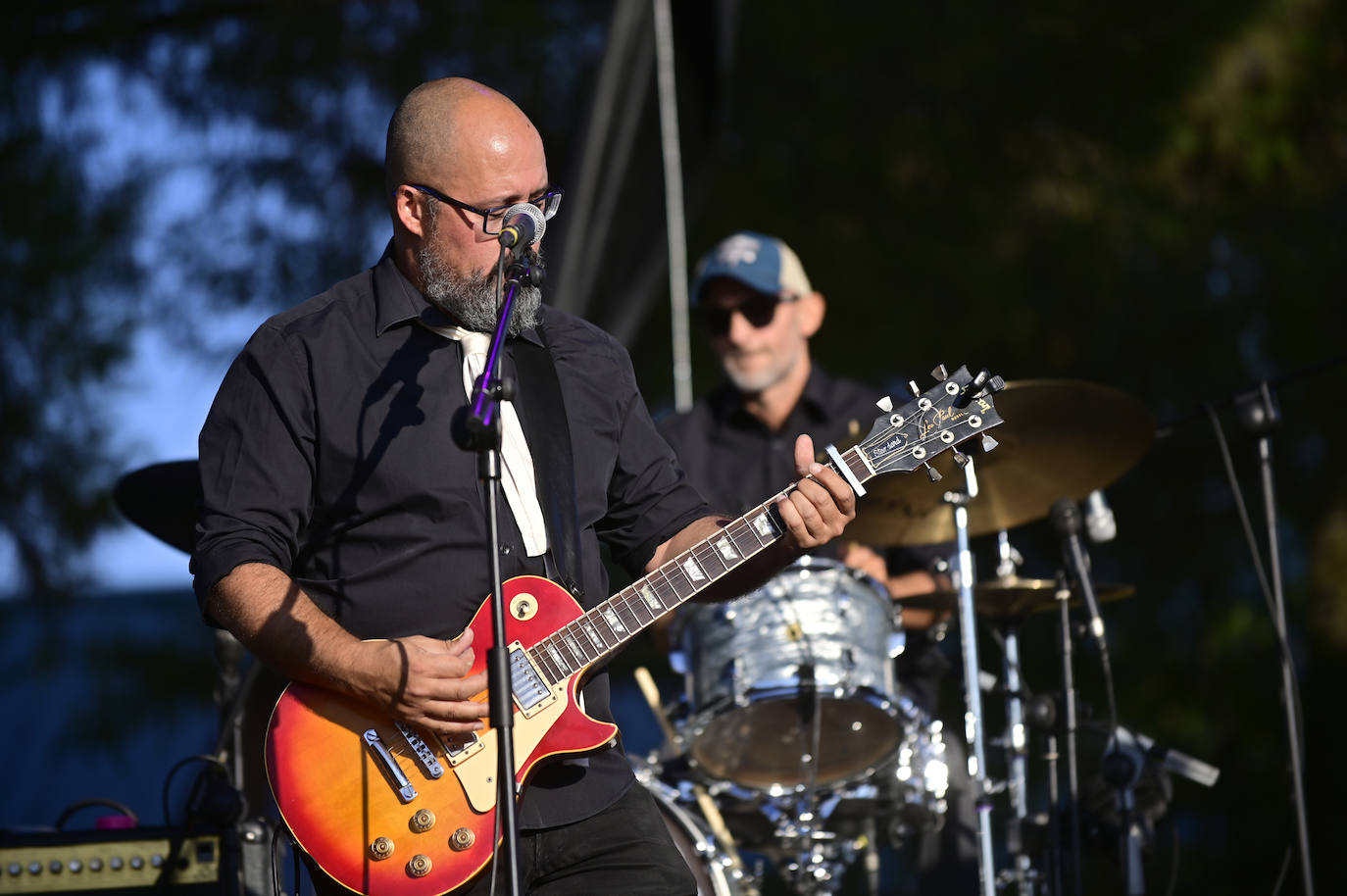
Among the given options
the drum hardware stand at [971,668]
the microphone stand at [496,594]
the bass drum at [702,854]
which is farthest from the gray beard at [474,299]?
the bass drum at [702,854]

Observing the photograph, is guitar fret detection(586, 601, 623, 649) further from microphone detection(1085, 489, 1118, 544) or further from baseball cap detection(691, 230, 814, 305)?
baseball cap detection(691, 230, 814, 305)

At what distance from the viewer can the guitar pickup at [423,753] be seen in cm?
315

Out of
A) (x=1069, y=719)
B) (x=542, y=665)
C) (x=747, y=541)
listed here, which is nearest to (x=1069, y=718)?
(x=1069, y=719)

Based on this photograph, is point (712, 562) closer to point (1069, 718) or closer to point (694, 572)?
point (694, 572)

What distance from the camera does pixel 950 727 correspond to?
5.74 meters

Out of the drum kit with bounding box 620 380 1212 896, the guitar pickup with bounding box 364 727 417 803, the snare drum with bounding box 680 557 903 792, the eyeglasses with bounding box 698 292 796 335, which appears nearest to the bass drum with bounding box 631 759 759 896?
the drum kit with bounding box 620 380 1212 896

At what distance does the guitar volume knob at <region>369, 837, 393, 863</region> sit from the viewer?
10.2 feet

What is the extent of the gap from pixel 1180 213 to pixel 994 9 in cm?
177

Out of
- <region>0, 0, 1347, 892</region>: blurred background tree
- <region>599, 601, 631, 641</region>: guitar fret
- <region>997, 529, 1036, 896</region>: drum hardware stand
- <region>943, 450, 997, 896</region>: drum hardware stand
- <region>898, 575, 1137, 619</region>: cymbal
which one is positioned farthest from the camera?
<region>0, 0, 1347, 892</region>: blurred background tree

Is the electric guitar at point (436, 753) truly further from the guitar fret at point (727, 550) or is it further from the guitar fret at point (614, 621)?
the guitar fret at point (727, 550)

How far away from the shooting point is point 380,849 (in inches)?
122

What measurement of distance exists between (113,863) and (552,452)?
1.90m

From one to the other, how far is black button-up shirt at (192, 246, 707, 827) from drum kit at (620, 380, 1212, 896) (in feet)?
4.16

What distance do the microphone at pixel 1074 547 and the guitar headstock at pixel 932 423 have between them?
4.11 feet
